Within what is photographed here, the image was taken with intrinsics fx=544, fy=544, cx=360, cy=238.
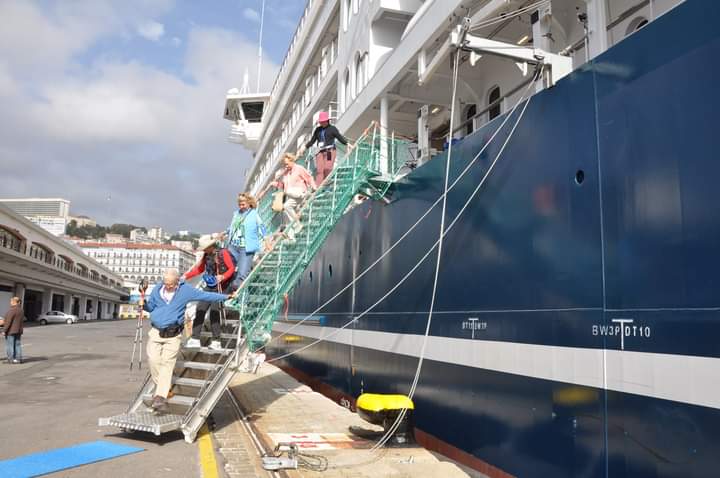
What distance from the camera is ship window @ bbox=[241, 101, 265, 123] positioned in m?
31.4

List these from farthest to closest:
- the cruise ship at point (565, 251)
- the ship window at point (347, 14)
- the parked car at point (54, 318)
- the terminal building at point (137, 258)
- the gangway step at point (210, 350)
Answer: the terminal building at point (137, 258)
the parked car at point (54, 318)
the ship window at point (347, 14)
the gangway step at point (210, 350)
the cruise ship at point (565, 251)

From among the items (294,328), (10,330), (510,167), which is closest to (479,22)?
(510,167)

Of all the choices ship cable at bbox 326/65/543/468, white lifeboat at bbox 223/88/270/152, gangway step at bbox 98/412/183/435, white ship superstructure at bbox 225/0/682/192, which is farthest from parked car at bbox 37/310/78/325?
ship cable at bbox 326/65/543/468

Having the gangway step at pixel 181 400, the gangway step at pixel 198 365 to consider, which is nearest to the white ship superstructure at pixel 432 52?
the gangway step at pixel 198 365

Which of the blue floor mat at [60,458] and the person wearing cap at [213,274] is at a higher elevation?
the person wearing cap at [213,274]

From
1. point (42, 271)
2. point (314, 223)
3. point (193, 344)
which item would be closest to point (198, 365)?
point (193, 344)

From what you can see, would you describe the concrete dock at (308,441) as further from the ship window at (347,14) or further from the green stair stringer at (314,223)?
the ship window at (347,14)

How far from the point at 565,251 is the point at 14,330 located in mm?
13856

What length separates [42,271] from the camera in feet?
152

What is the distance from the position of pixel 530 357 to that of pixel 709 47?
8.87 feet

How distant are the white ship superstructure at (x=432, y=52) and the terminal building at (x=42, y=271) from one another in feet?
101

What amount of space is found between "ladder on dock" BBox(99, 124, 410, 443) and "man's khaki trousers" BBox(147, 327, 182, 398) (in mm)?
304

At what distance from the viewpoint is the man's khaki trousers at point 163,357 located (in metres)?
6.48

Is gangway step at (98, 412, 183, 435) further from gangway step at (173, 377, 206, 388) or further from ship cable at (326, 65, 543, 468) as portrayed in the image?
ship cable at (326, 65, 543, 468)
